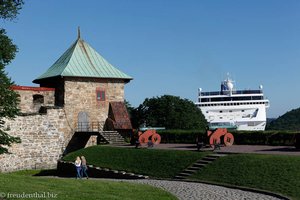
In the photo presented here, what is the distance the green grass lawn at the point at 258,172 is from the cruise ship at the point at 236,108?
4275 centimetres

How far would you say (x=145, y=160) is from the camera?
858 inches

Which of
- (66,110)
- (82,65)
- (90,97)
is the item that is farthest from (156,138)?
(82,65)

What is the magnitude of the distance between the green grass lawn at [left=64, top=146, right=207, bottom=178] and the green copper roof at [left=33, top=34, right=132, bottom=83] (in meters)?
7.98

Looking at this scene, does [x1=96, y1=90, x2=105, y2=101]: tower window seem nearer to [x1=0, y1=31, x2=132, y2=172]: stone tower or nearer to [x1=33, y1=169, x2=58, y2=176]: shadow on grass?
[x1=0, y1=31, x2=132, y2=172]: stone tower

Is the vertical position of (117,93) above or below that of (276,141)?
above

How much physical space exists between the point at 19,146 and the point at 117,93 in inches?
330

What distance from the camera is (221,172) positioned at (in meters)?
17.2

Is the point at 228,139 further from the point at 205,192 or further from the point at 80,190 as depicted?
the point at 80,190

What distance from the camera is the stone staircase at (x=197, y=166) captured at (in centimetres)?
1839

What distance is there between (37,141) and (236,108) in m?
37.4

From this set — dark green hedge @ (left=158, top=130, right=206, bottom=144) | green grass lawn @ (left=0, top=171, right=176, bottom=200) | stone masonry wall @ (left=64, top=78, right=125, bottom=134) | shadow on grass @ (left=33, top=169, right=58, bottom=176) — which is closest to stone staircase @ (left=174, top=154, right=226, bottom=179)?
green grass lawn @ (left=0, top=171, right=176, bottom=200)

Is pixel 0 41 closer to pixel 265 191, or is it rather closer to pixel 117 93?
pixel 265 191

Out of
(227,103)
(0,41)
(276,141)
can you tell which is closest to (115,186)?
(0,41)

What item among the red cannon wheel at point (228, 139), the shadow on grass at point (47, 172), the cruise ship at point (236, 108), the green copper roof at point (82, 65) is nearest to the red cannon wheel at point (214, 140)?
the red cannon wheel at point (228, 139)
